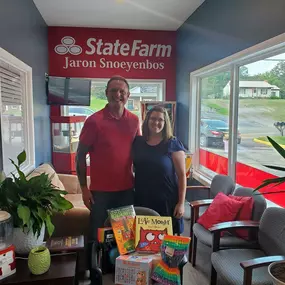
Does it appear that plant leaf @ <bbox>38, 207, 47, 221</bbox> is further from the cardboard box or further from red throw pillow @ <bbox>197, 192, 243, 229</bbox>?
red throw pillow @ <bbox>197, 192, 243, 229</bbox>

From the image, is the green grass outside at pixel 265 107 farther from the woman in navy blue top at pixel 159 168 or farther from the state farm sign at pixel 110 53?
the state farm sign at pixel 110 53

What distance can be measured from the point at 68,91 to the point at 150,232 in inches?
147

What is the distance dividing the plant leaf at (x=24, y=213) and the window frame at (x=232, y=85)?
2109 millimetres

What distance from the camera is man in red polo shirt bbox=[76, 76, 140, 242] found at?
2033 mm

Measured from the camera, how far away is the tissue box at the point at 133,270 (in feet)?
4.48

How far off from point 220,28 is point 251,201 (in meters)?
1.99

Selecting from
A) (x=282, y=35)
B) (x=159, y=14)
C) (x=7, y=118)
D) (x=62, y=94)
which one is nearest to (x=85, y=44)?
(x=62, y=94)

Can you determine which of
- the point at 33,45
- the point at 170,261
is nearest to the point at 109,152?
the point at 170,261

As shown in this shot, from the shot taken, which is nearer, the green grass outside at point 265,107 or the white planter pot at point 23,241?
the white planter pot at point 23,241

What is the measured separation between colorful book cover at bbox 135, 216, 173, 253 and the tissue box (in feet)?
0.29

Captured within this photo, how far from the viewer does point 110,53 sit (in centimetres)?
503

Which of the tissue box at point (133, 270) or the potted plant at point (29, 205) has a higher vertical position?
the potted plant at point (29, 205)

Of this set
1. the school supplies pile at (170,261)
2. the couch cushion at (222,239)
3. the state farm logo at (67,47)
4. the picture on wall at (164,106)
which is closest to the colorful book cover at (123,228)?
the school supplies pile at (170,261)

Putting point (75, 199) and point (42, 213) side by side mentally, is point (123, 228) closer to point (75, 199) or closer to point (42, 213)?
point (42, 213)
